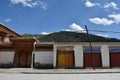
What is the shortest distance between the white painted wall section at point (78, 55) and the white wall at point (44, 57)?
4.29m

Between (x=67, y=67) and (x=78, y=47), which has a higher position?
(x=78, y=47)

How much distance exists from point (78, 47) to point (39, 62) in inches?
283

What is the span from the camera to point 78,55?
1540 inches

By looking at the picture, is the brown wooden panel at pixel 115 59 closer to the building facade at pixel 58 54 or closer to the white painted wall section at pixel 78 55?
the building facade at pixel 58 54

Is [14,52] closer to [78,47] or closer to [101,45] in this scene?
[78,47]

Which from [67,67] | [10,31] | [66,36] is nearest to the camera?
[67,67]

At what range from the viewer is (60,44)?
39.5 metres

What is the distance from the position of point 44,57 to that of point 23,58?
379cm

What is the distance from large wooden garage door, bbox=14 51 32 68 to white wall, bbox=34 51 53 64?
129 cm

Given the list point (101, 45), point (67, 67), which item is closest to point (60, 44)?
point (67, 67)

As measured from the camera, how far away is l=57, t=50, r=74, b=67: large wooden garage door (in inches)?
1551
